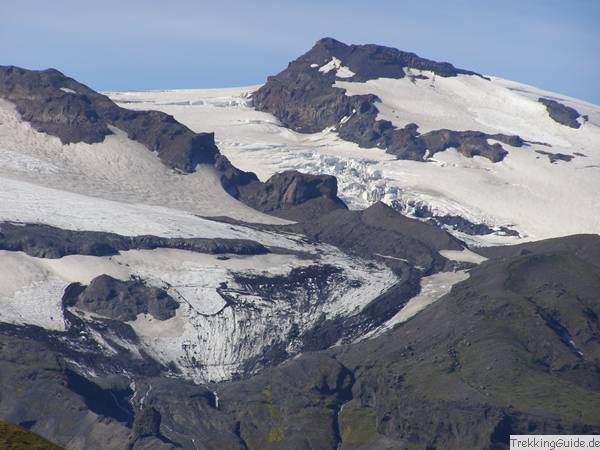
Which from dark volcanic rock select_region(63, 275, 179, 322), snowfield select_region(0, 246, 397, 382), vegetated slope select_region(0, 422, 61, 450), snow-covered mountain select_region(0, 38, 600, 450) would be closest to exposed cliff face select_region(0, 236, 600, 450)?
snow-covered mountain select_region(0, 38, 600, 450)

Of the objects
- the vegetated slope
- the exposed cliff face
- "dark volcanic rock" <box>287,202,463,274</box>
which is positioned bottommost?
the exposed cliff face

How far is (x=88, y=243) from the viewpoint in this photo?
529 feet

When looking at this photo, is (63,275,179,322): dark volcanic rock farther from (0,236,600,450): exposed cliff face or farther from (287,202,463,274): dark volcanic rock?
(287,202,463,274): dark volcanic rock

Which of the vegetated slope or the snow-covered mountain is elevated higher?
the vegetated slope

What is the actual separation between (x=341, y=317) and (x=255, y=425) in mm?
28990

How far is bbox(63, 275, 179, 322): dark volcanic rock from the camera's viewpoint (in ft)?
493

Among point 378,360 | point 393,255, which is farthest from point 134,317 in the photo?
point 393,255

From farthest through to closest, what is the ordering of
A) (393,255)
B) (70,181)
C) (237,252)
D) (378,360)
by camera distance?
(70,181) → (393,255) → (237,252) → (378,360)

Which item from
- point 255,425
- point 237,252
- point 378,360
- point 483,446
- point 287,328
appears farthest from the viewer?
point 237,252

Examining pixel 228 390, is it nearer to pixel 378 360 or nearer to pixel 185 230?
pixel 378 360

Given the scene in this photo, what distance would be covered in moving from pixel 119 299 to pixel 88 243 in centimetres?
1120

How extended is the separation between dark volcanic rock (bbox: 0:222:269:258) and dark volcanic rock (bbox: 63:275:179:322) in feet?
21.8

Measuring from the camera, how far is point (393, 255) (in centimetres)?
18175

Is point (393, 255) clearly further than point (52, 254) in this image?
Yes
